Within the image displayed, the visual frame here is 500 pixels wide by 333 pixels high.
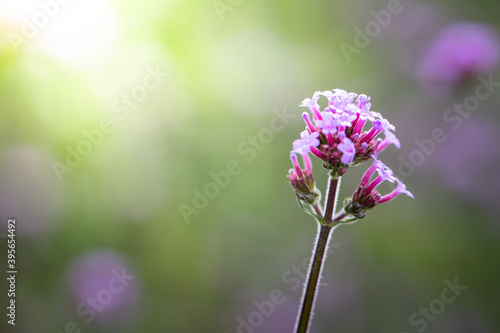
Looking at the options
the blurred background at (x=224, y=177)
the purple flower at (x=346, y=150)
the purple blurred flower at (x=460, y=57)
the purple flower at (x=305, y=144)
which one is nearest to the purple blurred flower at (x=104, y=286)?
the blurred background at (x=224, y=177)

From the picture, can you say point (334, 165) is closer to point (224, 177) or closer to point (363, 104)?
point (363, 104)

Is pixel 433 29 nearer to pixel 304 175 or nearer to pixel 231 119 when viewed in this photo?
pixel 231 119

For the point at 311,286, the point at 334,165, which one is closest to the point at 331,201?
A: the point at 334,165

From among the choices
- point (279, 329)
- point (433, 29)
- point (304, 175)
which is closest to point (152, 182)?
point (279, 329)

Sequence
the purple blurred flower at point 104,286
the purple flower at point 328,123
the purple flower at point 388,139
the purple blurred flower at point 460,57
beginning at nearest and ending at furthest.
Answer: the purple flower at point 328,123 < the purple flower at point 388,139 < the purple blurred flower at point 104,286 < the purple blurred flower at point 460,57

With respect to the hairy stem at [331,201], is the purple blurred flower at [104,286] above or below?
below

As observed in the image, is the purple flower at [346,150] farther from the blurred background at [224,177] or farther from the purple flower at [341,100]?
the blurred background at [224,177]

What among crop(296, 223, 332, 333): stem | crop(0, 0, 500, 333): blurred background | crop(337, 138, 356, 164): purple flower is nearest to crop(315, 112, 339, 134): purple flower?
crop(337, 138, 356, 164): purple flower
